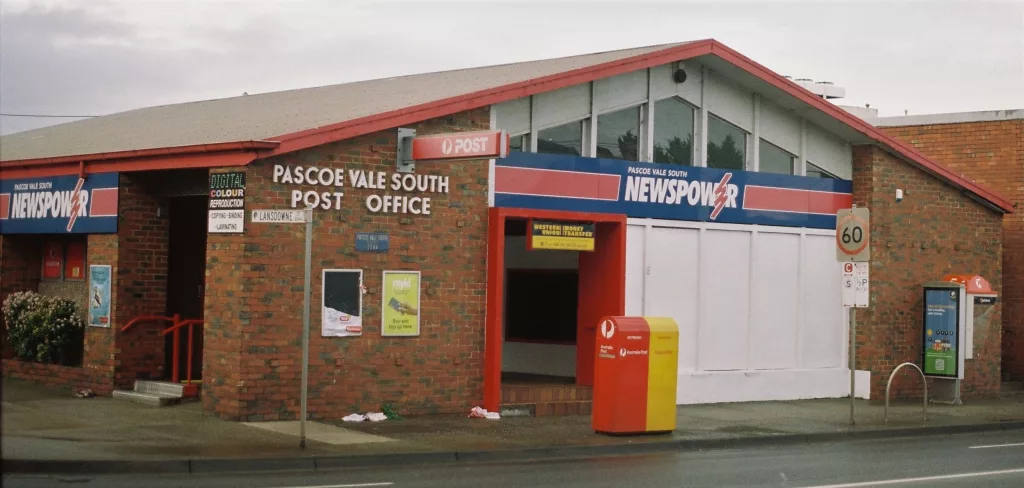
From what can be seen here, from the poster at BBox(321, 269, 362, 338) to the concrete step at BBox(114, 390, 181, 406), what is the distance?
253cm

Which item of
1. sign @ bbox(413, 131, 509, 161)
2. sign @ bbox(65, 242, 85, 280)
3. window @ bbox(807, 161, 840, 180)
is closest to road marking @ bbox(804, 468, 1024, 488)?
sign @ bbox(413, 131, 509, 161)

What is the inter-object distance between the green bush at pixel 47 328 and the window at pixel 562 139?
25.0ft

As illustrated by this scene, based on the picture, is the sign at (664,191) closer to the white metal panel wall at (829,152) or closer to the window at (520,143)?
the window at (520,143)

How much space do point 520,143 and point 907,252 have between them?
30.9 ft

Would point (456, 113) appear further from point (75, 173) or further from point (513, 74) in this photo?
point (75, 173)

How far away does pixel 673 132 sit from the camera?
21406 mm

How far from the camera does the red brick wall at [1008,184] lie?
93.7 feet

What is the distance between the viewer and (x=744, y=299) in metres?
22.4

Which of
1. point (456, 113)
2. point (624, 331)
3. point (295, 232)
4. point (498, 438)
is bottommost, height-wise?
point (498, 438)

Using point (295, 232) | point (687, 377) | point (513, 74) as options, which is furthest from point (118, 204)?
point (687, 377)

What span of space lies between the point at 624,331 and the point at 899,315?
9769 mm

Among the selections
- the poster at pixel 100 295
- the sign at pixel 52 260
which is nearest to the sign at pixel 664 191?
the poster at pixel 100 295

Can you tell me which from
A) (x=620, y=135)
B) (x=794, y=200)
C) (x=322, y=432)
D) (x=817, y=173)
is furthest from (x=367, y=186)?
(x=817, y=173)

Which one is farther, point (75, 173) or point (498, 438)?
point (75, 173)
